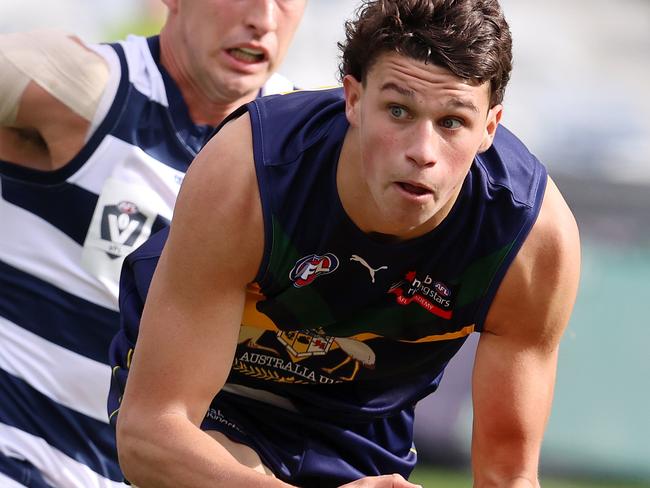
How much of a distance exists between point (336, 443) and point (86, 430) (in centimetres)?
95

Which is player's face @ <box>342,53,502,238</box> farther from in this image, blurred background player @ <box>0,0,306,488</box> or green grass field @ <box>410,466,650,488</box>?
green grass field @ <box>410,466,650,488</box>

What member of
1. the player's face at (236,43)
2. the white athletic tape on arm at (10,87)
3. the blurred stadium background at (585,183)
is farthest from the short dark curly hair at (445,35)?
the blurred stadium background at (585,183)

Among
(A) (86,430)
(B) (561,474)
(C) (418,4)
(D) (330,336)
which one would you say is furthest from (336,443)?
(B) (561,474)

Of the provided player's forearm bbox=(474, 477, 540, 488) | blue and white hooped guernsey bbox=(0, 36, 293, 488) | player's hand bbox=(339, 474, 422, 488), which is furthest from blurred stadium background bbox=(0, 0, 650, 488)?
player's hand bbox=(339, 474, 422, 488)

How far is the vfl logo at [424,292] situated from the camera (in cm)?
281

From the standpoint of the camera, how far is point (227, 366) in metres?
2.77

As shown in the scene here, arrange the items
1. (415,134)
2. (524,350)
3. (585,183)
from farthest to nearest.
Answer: (585,183) → (524,350) → (415,134)

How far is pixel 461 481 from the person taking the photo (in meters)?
6.64

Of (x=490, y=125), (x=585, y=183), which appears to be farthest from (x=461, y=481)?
(x=490, y=125)

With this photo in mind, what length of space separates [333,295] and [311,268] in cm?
10

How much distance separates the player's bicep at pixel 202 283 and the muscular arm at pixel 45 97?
3.34 ft

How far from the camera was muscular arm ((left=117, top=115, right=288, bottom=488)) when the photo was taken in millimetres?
2629

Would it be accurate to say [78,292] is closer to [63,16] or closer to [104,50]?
[104,50]

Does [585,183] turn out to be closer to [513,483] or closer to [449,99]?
[513,483]
